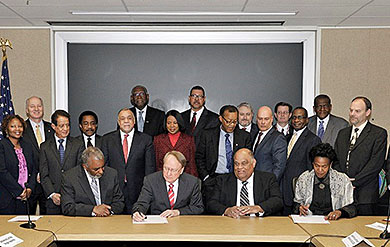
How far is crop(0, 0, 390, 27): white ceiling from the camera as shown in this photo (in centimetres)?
534

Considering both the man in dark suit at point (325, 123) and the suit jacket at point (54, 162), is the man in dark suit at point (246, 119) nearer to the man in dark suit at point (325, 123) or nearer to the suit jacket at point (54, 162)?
the man in dark suit at point (325, 123)

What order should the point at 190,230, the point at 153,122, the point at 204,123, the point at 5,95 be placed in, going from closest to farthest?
1. the point at 190,230
2. the point at 204,123
3. the point at 153,122
4. the point at 5,95

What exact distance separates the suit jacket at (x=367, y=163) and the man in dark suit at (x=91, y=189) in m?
2.23

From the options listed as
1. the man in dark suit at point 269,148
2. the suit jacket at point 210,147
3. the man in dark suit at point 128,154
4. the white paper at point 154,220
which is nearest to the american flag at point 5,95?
the man in dark suit at point 128,154

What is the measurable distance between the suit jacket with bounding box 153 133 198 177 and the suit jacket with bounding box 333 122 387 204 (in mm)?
1481

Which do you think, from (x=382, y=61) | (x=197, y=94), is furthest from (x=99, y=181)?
(x=382, y=61)

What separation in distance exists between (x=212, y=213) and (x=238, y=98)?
120 inches

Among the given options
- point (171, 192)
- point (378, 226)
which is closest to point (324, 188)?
point (378, 226)

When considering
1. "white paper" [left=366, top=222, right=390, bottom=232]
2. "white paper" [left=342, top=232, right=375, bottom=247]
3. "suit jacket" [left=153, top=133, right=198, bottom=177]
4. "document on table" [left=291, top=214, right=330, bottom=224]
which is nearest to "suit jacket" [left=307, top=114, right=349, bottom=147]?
"suit jacket" [left=153, top=133, right=198, bottom=177]

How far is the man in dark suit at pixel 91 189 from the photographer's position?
4156mm

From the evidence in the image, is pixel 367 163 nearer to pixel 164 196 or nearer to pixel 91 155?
pixel 164 196

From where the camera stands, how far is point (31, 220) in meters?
3.98

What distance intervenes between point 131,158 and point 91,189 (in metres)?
0.93

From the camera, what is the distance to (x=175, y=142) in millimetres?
5277
